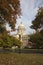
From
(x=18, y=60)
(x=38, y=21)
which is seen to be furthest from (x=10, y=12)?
(x=38, y=21)

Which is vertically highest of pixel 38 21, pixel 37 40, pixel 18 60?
pixel 38 21

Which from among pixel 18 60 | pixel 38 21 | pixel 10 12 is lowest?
pixel 18 60

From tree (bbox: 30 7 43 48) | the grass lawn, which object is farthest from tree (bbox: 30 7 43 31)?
the grass lawn

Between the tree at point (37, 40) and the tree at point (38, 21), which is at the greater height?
the tree at point (38, 21)

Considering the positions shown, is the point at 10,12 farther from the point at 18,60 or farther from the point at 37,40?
the point at 37,40

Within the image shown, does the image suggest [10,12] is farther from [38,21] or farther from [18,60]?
[38,21]

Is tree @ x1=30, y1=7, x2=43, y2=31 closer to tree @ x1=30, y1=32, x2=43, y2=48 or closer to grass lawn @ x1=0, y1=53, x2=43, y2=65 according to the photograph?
tree @ x1=30, y1=32, x2=43, y2=48

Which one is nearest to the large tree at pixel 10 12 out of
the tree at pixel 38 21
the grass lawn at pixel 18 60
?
the grass lawn at pixel 18 60

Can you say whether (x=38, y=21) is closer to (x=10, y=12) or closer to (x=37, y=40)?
(x=37, y=40)

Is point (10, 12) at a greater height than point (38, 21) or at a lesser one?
lesser

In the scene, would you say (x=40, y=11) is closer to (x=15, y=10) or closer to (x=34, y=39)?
(x=34, y=39)

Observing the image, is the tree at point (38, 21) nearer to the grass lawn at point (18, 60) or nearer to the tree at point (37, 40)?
the tree at point (37, 40)

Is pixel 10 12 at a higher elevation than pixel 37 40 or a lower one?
lower

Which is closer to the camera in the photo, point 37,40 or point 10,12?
point 10,12
